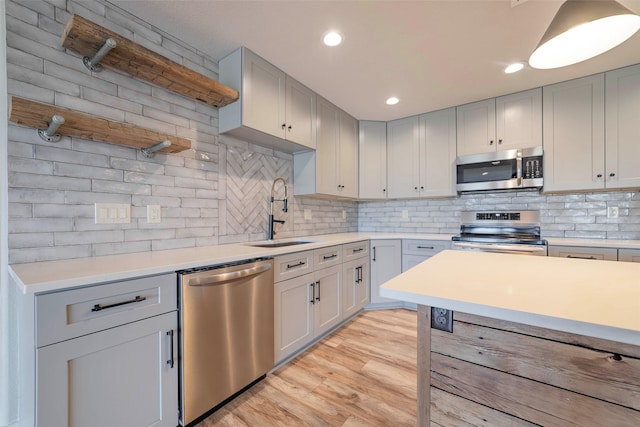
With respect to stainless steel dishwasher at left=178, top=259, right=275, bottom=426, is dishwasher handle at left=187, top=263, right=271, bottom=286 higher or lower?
higher

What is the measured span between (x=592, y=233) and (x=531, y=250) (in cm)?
80

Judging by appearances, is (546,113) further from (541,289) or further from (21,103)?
(21,103)

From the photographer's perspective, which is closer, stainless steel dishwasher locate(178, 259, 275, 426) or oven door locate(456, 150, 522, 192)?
stainless steel dishwasher locate(178, 259, 275, 426)

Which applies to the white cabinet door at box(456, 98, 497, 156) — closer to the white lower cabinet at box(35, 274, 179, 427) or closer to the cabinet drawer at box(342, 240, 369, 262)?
the cabinet drawer at box(342, 240, 369, 262)

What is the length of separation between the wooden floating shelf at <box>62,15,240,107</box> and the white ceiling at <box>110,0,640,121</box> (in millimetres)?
404

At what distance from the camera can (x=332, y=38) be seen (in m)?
1.89

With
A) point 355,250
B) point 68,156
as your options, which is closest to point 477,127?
point 355,250

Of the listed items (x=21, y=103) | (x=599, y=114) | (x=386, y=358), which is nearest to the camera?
(x=21, y=103)

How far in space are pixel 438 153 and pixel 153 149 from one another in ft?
9.81

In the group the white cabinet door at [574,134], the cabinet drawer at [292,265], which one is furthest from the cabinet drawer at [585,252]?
the cabinet drawer at [292,265]

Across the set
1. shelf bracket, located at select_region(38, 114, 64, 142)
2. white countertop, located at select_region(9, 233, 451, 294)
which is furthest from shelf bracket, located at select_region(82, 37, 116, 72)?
white countertop, located at select_region(9, 233, 451, 294)

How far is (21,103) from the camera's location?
1108 millimetres

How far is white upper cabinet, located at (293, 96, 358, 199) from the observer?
2797 millimetres

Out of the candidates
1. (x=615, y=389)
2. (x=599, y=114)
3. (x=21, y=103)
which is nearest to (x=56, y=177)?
(x=21, y=103)
